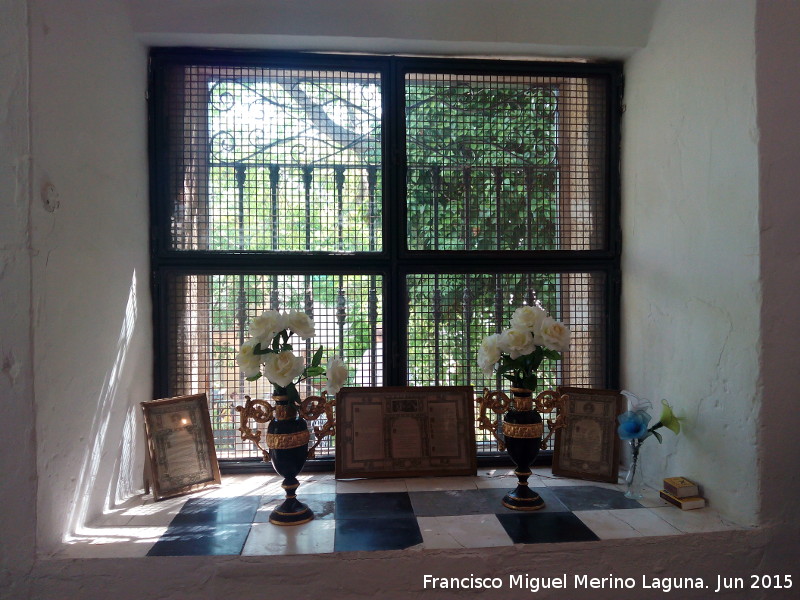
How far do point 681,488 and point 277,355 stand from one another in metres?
1.34

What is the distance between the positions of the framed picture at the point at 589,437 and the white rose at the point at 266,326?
1.10 metres

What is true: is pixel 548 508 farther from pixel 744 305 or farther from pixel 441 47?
pixel 441 47

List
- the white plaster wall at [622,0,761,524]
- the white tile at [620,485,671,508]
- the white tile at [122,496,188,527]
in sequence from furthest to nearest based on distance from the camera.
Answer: the white tile at [620,485,671,508] → the white tile at [122,496,188,527] → the white plaster wall at [622,0,761,524]

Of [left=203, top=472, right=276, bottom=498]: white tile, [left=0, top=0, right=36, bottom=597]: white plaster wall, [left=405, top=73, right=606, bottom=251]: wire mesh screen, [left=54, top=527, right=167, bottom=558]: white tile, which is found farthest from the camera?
[left=405, top=73, right=606, bottom=251]: wire mesh screen

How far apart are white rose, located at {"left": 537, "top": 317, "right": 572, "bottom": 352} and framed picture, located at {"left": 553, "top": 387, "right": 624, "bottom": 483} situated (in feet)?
1.39

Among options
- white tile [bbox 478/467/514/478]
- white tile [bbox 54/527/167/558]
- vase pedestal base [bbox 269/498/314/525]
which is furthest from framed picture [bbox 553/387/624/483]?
white tile [bbox 54/527/167/558]

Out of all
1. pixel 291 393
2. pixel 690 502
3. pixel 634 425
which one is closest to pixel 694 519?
pixel 690 502

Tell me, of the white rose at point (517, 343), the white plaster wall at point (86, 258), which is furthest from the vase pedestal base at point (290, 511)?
the white rose at point (517, 343)

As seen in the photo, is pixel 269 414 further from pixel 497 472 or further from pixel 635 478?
pixel 635 478

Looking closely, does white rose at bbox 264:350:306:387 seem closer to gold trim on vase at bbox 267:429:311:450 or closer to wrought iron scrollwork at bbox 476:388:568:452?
gold trim on vase at bbox 267:429:311:450

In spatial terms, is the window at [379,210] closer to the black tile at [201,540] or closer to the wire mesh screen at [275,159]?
the wire mesh screen at [275,159]

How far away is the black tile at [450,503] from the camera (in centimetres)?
190

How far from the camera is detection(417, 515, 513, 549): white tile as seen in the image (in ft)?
5.56

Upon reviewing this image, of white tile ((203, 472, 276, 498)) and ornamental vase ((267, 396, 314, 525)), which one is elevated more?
ornamental vase ((267, 396, 314, 525))
